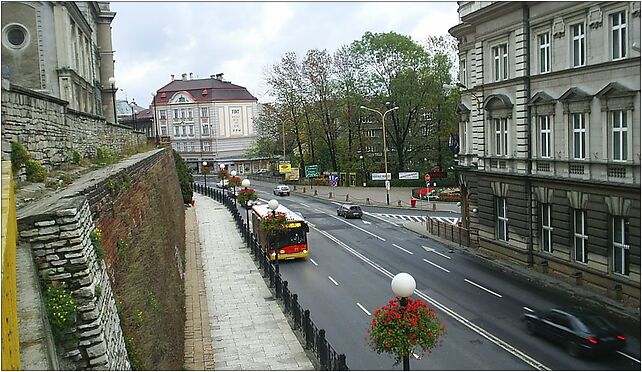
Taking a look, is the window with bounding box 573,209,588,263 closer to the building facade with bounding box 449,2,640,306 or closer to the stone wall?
the building facade with bounding box 449,2,640,306

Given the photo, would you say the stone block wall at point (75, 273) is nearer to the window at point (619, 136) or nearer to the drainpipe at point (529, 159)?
the window at point (619, 136)

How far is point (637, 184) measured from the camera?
2047 cm

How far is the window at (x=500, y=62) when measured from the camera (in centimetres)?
2873

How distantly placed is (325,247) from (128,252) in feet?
72.3

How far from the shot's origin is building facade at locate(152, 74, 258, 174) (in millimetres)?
106250

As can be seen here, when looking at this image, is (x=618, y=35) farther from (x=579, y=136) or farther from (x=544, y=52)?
(x=544, y=52)

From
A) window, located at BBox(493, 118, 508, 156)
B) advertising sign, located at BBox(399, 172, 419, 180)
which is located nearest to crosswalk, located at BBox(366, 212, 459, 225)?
window, located at BBox(493, 118, 508, 156)

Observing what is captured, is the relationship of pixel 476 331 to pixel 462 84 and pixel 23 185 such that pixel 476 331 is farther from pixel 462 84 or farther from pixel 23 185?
pixel 462 84

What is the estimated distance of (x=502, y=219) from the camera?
29.5 m

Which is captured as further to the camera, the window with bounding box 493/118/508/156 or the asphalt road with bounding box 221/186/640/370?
the window with bounding box 493/118/508/156

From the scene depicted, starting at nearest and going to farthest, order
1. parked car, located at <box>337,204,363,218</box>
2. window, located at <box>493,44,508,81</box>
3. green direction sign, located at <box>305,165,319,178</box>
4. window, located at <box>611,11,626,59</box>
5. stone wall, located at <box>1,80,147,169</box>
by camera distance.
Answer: stone wall, located at <box>1,80,147,169</box>, window, located at <box>611,11,626,59</box>, window, located at <box>493,44,508,81</box>, parked car, located at <box>337,204,363,218</box>, green direction sign, located at <box>305,165,319,178</box>

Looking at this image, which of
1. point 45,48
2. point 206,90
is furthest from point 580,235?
point 206,90

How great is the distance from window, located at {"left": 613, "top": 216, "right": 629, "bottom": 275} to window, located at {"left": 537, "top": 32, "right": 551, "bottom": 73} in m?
7.32

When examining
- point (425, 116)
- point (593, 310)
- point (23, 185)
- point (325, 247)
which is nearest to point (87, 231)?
point (23, 185)
